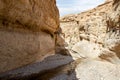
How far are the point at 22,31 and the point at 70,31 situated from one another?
19705 mm

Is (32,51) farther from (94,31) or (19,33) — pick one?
(94,31)

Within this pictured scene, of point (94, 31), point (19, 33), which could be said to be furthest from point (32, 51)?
point (94, 31)

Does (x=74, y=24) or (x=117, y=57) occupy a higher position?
(x=74, y=24)

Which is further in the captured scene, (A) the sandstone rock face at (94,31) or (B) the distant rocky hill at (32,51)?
(A) the sandstone rock face at (94,31)

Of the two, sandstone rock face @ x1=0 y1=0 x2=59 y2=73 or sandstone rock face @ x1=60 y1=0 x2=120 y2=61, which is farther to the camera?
sandstone rock face @ x1=60 y1=0 x2=120 y2=61

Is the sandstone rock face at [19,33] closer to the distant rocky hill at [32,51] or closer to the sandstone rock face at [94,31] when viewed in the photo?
the distant rocky hill at [32,51]

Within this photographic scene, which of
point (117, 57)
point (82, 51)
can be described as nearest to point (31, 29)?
point (117, 57)

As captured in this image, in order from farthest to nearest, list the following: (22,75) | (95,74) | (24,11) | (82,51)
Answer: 1. (82,51)
2. (24,11)
3. (95,74)
4. (22,75)

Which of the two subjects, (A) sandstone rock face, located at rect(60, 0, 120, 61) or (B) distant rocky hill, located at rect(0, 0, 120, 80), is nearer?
(B) distant rocky hill, located at rect(0, 0, 120, 80)

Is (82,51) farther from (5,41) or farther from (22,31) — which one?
(5,41)

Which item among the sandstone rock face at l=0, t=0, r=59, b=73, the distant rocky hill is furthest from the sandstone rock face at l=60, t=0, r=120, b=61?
the sandstone rock face at l=0, t=0, r=59, b=73

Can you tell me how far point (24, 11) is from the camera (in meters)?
7.51

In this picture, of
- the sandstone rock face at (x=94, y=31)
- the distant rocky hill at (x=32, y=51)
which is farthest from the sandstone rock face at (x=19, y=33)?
the sandstone rock face at (x=94, y=31)

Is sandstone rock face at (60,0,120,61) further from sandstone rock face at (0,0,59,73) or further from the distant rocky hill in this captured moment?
sandstone rock face at (0,0,59,73)
